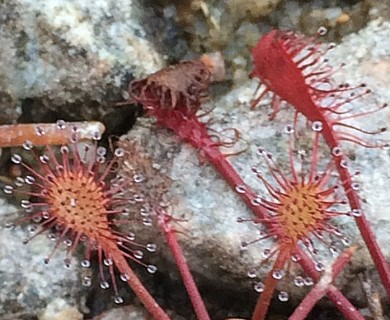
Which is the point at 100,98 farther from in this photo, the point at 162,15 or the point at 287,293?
the point at 287,293

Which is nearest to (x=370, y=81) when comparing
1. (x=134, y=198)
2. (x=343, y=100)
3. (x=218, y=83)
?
(x=343, y=100)

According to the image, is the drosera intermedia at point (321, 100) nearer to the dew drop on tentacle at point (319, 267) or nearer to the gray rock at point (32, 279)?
the dew drop on tentacle at point (319, 267)

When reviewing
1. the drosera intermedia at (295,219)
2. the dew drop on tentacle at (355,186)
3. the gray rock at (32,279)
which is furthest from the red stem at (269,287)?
the gray rock at (32,279)

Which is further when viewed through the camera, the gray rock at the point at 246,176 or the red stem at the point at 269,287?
the gray rock at the point at 246,176

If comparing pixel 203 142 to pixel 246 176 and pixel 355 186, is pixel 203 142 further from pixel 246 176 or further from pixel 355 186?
pixel 355 186

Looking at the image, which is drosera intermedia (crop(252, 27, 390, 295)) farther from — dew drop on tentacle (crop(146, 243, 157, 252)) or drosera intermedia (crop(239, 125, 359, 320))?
dew drop on tentacle (crop(146, 243, 157, 252))

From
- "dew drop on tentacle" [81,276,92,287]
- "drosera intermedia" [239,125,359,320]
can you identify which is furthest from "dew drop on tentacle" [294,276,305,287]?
"dew drop on tentacle" [81,276,92,287]

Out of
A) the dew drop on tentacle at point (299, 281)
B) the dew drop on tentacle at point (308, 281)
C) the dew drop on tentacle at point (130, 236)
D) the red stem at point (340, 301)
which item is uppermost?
the dew drop on tentacle at point (130, 236)
